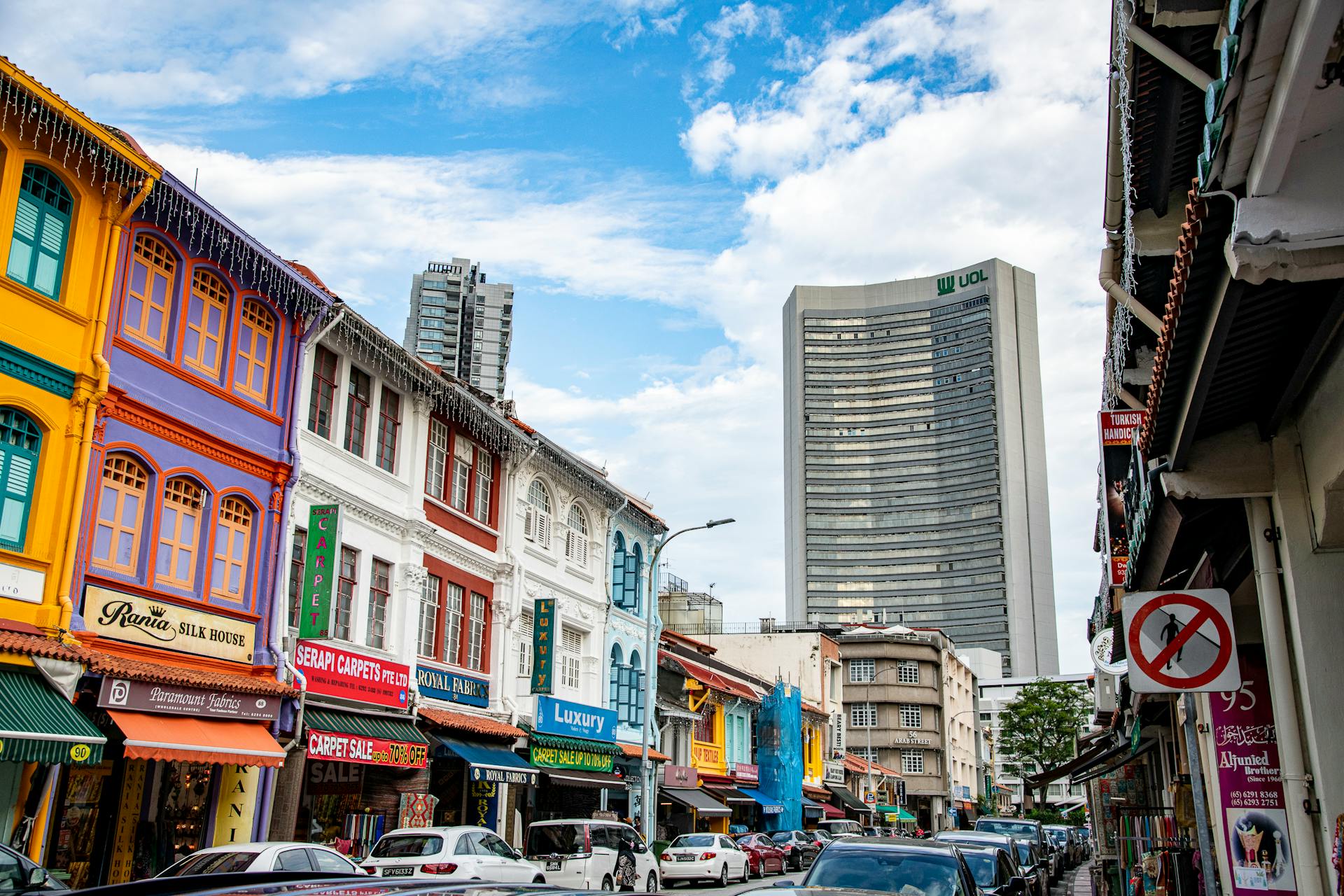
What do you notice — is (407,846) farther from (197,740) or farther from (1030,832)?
(1030,832)

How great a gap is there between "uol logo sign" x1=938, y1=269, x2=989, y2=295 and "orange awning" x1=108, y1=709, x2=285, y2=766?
166 m

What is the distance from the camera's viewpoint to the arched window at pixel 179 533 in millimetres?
18516

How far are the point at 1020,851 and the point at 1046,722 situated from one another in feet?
162

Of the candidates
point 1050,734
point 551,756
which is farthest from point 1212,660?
point 1050,734

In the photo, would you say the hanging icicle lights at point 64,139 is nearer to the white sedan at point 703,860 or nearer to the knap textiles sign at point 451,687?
the knap textiles sign at point 451,687

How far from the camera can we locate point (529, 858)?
23.2m

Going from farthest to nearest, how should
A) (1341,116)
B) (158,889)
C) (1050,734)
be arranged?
(1050,734) < (1341,116) < (158,889)

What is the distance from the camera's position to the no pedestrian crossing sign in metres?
7.80

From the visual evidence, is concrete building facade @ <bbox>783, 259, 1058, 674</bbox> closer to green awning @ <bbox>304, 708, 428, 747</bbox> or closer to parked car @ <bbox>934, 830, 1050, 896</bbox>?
parked car @ <bbox>934, 830, 1050, 896</bbox>

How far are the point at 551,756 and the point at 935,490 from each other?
15171 centimetres

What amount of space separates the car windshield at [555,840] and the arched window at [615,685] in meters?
11.0

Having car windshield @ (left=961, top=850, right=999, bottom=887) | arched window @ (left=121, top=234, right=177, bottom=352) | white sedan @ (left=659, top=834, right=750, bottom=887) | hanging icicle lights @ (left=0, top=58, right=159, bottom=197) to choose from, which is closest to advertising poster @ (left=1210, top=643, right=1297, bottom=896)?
car windshield @ (left=961, top=850, right=999, bottom=887)

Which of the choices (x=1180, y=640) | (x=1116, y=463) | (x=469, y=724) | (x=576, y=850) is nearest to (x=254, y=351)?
(x=469, y=724)

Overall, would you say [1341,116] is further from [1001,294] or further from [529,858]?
[1001,294]
